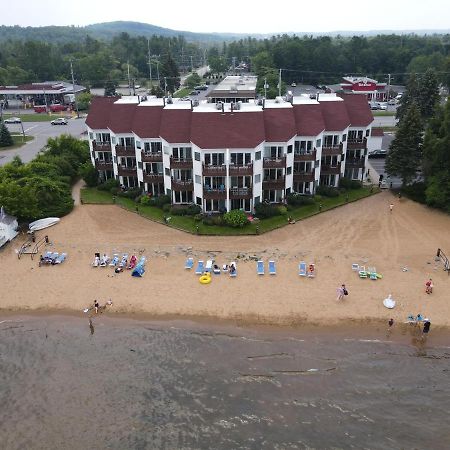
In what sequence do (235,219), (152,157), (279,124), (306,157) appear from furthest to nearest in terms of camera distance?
1. (306,157)
2. (152,157)
3. (279,124)
4. (235,219)

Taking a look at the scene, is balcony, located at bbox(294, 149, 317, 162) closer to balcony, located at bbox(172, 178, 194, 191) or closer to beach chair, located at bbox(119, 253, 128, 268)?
balcony, located at bbox(172, 178, 194, 191)

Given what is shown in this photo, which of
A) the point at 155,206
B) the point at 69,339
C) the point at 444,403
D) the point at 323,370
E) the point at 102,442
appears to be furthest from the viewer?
the point at 155,206

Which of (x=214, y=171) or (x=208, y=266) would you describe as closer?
(x=208, y=266)

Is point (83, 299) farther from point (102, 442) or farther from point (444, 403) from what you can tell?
point (444, 403)

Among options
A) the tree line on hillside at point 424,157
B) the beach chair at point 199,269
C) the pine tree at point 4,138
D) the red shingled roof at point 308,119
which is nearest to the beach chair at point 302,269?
the beach chair at point 199,269

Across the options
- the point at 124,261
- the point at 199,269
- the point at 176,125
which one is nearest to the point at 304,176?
the point at 176,125

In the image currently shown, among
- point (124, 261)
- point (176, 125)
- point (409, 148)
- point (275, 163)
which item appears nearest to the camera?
point (124, 261)

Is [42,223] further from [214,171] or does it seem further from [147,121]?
[214,171]

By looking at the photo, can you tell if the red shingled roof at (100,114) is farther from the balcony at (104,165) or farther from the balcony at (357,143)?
the balcony at (357,143)

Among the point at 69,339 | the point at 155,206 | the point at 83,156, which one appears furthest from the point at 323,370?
the point at 83,156
